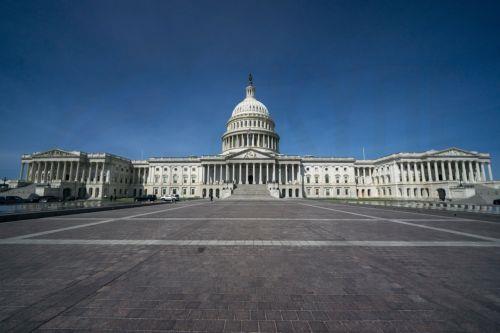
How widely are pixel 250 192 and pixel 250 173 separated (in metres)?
18.6

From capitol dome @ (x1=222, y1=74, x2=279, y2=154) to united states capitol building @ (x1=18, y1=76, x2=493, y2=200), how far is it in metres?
0.42

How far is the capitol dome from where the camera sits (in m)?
91.0

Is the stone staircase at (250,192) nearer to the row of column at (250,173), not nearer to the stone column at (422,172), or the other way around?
the row of column at (250,173)

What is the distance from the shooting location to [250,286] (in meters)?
4.58

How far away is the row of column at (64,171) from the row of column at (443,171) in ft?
355

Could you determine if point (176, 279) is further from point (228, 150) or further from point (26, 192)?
point (228, 150)

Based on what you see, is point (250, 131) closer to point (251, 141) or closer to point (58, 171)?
point (251, 141)

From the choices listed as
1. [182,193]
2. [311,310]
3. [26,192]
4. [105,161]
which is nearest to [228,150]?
[182,193]

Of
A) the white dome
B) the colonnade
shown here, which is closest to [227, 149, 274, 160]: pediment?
the white dome

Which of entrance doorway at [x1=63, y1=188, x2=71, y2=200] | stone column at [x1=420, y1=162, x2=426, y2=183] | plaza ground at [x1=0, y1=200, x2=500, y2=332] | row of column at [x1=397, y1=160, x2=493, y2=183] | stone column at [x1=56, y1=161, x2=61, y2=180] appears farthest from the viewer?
stone column at [x1=56, y1=161, x2=61, y2=180]

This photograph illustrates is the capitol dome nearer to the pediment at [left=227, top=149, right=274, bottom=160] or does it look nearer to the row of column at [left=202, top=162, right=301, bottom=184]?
the pediment at [left=227, top=149, right=274, bottom=160]

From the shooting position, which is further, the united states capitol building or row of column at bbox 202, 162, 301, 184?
row of column at bbox 202, 162, 301, 184

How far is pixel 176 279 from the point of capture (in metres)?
4.94

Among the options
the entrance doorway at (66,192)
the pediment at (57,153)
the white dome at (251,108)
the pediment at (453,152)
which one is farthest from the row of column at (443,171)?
the pediment at (57,153)
